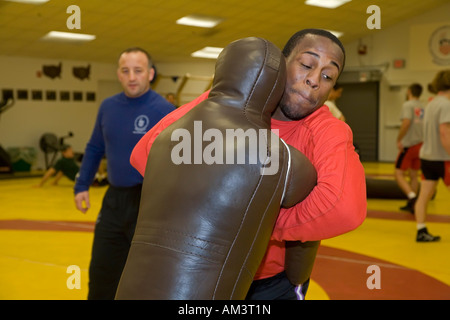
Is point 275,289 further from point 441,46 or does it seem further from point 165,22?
point 441,46

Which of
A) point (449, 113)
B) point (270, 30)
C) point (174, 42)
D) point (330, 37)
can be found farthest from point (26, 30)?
point (330, 37)

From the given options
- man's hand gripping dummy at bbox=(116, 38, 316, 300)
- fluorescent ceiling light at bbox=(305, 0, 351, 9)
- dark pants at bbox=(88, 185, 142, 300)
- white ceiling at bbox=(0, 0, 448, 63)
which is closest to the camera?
man's hand gripping dummy at bbox=(116, 38, 316, 300)

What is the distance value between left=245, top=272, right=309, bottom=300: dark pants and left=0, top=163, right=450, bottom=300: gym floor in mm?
1948

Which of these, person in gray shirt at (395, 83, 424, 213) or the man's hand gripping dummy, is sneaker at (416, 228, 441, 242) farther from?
the man's hand gripping dummy

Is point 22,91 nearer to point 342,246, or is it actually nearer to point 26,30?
point 26,30

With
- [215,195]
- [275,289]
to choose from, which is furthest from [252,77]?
[275,289]

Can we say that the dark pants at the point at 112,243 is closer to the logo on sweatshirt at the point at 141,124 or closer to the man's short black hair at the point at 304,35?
the logo on sweatshirt at the point at 141,124

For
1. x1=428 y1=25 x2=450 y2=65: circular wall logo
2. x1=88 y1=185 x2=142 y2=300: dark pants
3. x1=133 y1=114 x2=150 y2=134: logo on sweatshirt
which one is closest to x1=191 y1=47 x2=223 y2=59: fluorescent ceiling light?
x1=428 y1=25 x2=450 y2=65: circular wall logo

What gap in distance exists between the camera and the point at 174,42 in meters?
14.9

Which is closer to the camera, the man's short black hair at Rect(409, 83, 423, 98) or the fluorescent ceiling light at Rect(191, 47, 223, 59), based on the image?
the man's short black hair at Rect(409, 83, 423, 98)

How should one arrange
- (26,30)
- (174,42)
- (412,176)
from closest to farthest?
(412,176)
(26,30)
(174,42)

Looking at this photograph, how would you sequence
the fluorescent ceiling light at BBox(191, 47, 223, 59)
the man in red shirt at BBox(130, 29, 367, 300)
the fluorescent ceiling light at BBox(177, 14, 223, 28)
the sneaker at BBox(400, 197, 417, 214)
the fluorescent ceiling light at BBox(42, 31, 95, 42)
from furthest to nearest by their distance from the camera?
the fluorescent ceiling light at BBox(191, 47, 223, 59) → the fluorescent ceiling light at BBox(42, 31, 95, 42) → the fluorescent ceiling light at BBox(177, 14, 223, 28) → the sneaker at BBox(400, 197, 417, 214) → the man in red shirt at BBox(130, 29, 367, 300)

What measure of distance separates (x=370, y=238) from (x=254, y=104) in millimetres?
5011

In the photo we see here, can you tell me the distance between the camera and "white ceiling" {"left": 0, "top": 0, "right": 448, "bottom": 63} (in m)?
11.0
